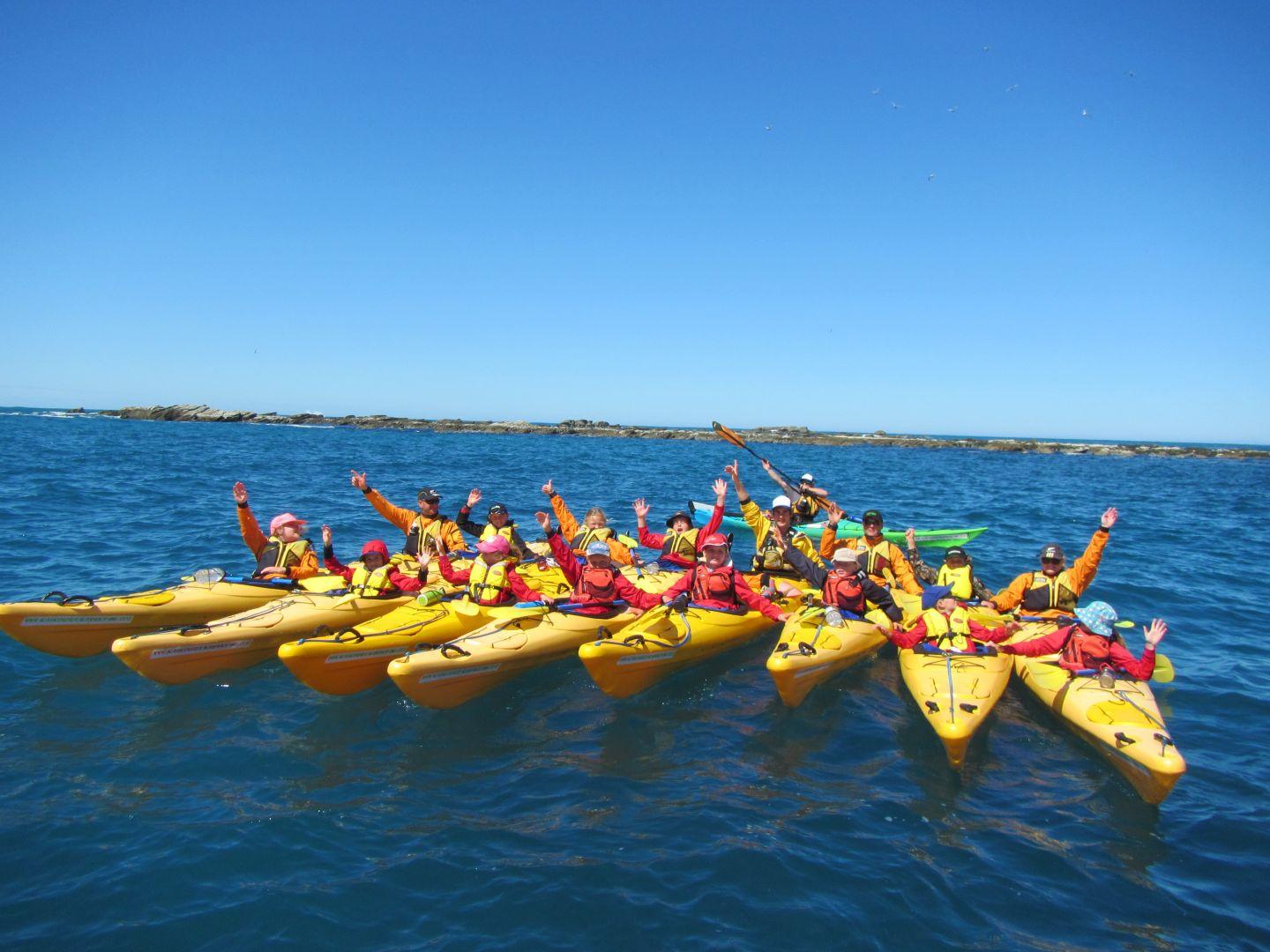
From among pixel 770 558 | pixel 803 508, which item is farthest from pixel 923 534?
pixel 770 558

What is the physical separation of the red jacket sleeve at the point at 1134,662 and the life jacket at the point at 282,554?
11.2 metres

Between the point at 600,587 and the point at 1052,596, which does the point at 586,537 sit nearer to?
the point at 600,587

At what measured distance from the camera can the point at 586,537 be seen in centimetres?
1344

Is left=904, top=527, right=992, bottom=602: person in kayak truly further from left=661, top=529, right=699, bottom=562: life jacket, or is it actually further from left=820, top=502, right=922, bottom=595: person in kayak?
left=661, top=529, right=699, bottom=562: life jacket

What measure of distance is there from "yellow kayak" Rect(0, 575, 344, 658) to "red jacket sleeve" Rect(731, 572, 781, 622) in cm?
580

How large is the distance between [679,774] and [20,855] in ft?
17.8

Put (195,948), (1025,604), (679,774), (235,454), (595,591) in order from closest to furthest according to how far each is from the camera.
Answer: (195,948)
(679,774)
(595,591)
(1025,604)
(235,454)

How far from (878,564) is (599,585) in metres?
5.49

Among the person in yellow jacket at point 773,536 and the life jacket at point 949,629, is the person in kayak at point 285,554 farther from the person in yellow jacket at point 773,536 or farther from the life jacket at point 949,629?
the life jacket at point 949,629

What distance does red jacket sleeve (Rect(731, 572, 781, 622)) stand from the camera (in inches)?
377

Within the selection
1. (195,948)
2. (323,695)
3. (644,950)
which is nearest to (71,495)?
(323,695)

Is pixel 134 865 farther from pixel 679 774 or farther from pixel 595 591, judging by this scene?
pixel 595 591

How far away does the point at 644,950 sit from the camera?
490 cm

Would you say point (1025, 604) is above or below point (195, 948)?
above
